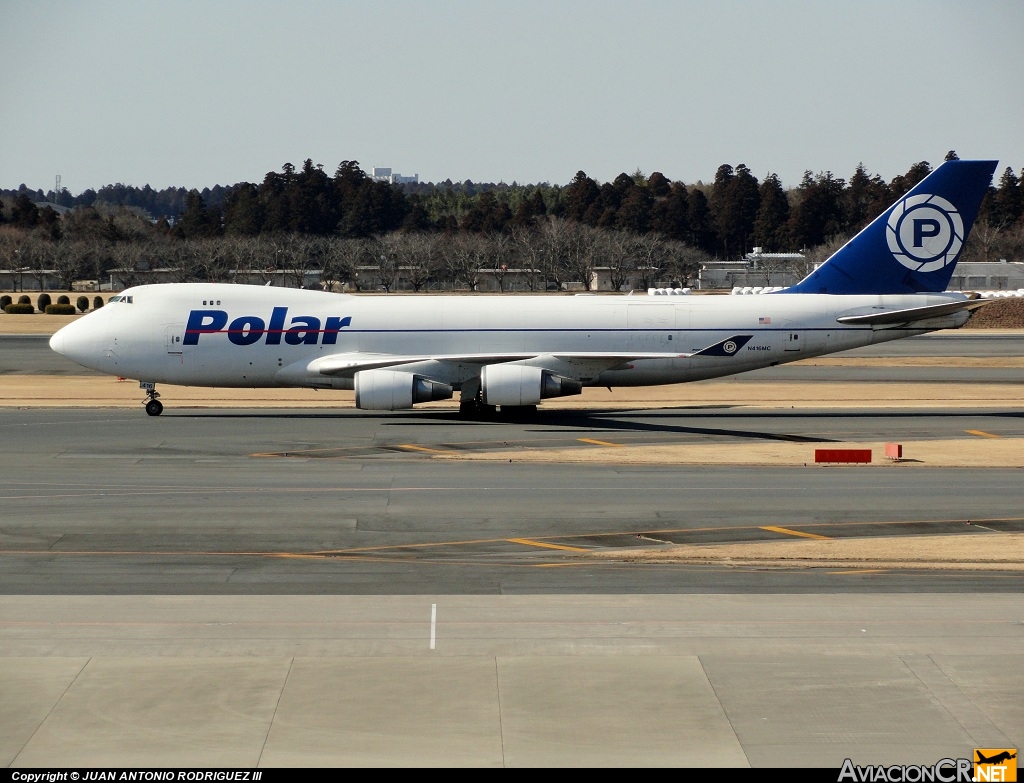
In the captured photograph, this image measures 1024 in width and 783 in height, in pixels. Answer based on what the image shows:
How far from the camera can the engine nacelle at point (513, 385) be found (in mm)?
44250

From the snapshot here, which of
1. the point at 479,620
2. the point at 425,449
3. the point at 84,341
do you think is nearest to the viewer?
the point at 479,620

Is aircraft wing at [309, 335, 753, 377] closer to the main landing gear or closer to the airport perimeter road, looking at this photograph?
the airport perimeter road

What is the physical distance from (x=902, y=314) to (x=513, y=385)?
1586 cm

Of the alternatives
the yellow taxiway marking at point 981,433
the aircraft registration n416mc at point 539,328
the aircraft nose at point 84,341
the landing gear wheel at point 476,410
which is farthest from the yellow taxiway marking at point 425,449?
the yellow taxiway marking at point 981,433

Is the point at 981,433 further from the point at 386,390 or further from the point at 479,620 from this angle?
the point at 479,620

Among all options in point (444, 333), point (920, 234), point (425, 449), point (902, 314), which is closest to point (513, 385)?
point (444, 333)

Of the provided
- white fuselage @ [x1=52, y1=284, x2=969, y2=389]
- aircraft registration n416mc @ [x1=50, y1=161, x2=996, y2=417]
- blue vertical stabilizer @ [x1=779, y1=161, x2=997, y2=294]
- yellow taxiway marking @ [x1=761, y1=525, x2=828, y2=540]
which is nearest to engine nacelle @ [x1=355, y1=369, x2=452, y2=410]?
aircraft registration n416mc @ [x1=50, y1=161, x2=996, y2=417]

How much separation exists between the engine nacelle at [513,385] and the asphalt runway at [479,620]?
890 cm

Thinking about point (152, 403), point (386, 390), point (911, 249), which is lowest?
point (152, 403)

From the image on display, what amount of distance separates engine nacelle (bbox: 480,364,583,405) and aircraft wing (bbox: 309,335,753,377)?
89 cm

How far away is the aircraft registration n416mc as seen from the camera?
46156 mm

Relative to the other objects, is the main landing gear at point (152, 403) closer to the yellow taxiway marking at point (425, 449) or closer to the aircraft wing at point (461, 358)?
the aircraft wing at point (461, 358)

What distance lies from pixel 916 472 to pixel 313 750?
24.7m

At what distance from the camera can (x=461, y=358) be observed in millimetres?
45312
